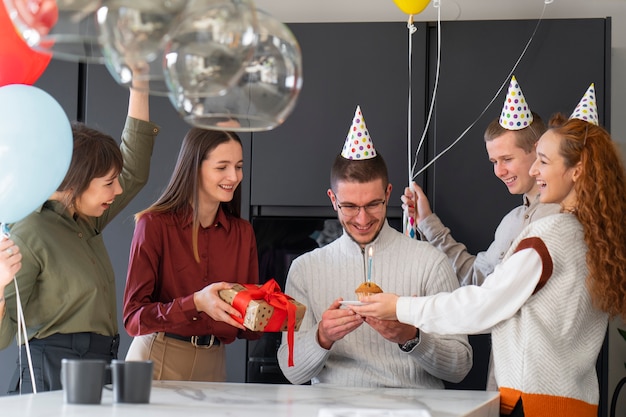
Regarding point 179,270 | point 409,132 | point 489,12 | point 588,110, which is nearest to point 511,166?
point 588,110

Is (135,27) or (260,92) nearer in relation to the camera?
(135,27)

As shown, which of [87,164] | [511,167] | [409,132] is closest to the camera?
[87,164]

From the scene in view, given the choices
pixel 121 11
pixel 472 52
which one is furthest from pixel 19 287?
pixel 472 52

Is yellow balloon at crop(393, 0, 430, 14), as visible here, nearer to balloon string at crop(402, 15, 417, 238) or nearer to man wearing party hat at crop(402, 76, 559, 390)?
balloon string at crop(402, 15, 417, 238)

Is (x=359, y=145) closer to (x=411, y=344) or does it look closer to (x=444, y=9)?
(x=411, y=344)

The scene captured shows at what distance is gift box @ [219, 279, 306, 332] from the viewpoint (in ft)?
6.24

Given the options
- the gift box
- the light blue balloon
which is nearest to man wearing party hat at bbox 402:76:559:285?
the gift box

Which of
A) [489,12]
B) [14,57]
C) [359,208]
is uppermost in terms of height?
[489,12]

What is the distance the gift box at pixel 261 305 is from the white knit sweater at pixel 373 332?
21 cm

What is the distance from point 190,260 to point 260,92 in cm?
95

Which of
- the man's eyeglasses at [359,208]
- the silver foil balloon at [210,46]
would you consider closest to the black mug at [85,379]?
the silver foil balloon at [210,46]

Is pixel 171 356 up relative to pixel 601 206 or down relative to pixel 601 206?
down

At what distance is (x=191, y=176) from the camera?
2217 mm

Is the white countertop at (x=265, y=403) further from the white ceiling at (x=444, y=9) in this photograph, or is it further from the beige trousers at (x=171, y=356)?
the white ceiling at (x=444, y=9)
